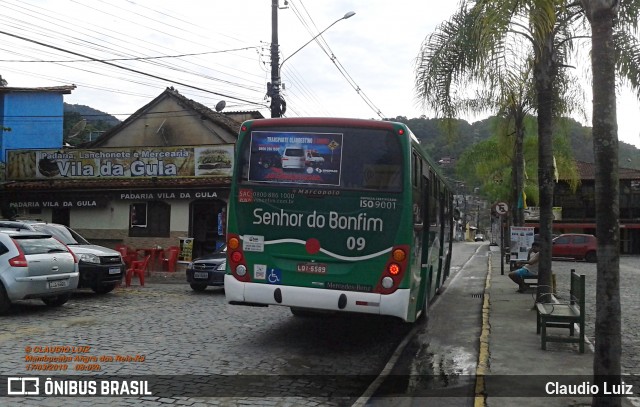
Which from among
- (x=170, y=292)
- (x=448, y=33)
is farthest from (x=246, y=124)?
(x=170, y=292)

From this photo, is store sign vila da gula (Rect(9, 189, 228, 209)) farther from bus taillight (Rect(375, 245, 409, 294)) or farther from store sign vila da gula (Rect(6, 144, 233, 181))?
bus taillight (Rect(375, 245, 409, 294))

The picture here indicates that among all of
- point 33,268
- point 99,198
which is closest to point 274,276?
point 33,268

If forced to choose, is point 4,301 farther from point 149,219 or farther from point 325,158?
point 149,219

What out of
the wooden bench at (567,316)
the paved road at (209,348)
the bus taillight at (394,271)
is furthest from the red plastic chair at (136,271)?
the wooden bench at (567,316)

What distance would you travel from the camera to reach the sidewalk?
249 inches

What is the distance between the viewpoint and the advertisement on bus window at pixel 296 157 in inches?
331

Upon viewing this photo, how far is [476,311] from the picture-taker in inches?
523

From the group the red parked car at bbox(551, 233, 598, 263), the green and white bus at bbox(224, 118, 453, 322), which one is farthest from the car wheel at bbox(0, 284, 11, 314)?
the red parked car at bbox(551, 233, 598, 263)

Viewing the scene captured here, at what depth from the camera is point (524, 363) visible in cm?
788

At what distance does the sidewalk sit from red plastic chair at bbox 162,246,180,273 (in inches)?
484

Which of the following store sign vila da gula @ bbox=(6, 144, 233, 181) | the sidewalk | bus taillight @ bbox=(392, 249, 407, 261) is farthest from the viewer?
store sign vila da gula @ bbox=(6, 144, 233, 181)

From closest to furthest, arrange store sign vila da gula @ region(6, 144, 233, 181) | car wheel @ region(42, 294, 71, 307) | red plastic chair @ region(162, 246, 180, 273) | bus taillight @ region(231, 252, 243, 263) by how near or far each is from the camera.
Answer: bus taillight @ region(231, 252, 243, 263) < car wheel @ region(42, 294, 71, 307) < red plastic chair @ region(162, 246, 180, 273) < store sign vila da gula @ region(6, 144, 233, 181)

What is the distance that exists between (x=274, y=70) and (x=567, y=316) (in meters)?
13.0

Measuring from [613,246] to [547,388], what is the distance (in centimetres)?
187
